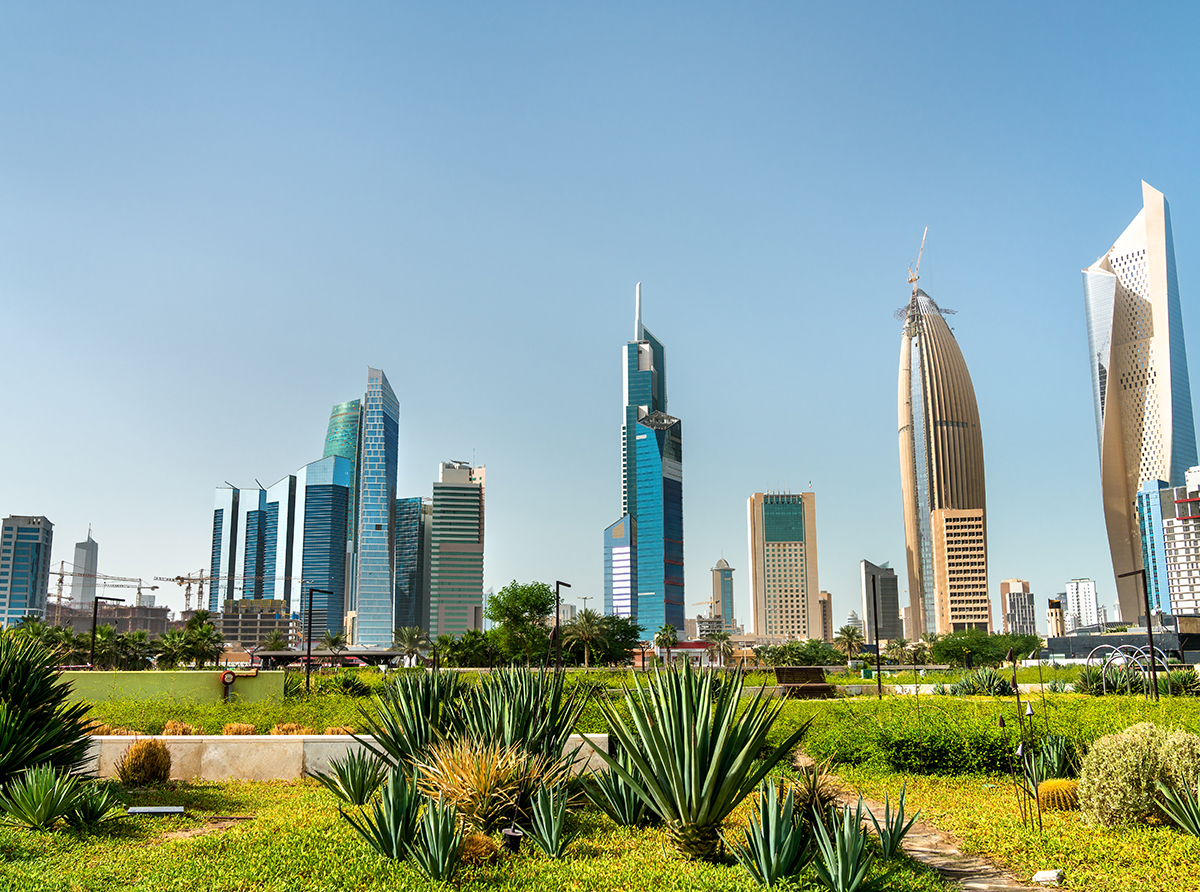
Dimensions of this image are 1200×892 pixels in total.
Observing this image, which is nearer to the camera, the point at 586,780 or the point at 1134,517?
the point at 586,780

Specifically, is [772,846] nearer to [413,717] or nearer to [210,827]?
[413,717]

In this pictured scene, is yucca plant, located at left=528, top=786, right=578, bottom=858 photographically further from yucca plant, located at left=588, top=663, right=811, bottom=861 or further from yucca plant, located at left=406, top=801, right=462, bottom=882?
yucca plant, located at left=406, top=801, right=462, bottom=882

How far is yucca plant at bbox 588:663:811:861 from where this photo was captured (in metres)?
7.19

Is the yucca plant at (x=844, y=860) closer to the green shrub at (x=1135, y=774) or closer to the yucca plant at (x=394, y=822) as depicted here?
the yucca plant at (x=394, y=822)

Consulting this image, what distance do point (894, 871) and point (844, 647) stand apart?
336 feet

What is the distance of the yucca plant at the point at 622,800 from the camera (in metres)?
8.33

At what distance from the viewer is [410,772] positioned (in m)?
9.21

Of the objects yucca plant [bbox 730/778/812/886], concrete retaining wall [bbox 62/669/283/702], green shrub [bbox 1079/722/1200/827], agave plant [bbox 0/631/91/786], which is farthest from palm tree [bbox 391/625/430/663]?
yucca plant [bbox 730/778/812/886]

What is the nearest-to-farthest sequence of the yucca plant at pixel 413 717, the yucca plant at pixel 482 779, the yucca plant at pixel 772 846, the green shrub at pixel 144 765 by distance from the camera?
1. the yucca plant at pixel 772 846
2. the yucca plant at pixel 482 779
3. the yucca plant at pixel 413 717
4. the green shrub at pixel 144 765

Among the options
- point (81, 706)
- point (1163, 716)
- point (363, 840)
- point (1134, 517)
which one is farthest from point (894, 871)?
point (1134, 517)

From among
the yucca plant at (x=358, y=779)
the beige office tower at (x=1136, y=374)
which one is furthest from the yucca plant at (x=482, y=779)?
the beige office tower at (x=1136, y=374)

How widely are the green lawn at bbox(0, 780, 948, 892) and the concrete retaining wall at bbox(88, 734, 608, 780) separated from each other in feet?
11.2

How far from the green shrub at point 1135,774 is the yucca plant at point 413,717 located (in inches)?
269

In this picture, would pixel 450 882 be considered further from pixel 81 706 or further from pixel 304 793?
pixel 81 706
